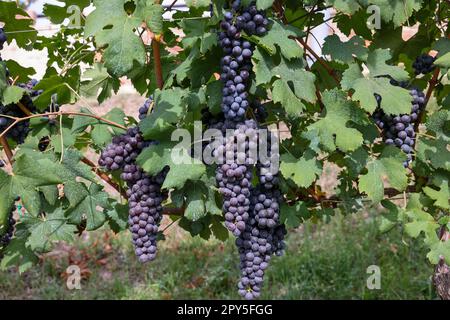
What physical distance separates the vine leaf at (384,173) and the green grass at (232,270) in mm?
2037

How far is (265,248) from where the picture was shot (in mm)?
1618

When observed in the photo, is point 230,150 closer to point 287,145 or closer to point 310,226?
point 287,145

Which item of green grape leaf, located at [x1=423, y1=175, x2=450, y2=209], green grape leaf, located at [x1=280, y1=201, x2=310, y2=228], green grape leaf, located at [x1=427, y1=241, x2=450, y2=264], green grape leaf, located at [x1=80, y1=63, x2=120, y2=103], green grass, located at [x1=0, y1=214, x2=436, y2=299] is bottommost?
green grass, located at [x1=0, y1=214, x2=436, y2=299]

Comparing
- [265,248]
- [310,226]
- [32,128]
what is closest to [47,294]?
[310,226]

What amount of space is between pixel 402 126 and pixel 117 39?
32.1 inches

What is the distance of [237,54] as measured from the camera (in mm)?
1380

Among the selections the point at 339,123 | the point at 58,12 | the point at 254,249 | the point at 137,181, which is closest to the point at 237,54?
the point at 339,123

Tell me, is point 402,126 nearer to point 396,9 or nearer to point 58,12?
point 396,9

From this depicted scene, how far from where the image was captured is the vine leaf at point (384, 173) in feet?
5.10

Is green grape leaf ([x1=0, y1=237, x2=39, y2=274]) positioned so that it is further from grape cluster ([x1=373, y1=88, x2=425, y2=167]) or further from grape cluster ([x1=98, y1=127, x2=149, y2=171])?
grape cluster ([x1=373, y1=88, x2=425, y2=167])

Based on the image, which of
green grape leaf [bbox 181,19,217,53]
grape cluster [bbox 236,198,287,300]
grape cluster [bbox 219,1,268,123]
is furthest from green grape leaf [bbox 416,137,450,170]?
green grape leaf [bbox 181,19,217,53]

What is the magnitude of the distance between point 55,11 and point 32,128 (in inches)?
19.2

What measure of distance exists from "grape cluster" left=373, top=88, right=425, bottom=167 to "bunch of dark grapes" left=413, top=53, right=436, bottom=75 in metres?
0.07

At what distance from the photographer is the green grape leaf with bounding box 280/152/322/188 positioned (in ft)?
4.91
